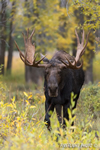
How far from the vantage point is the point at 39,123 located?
516 cm

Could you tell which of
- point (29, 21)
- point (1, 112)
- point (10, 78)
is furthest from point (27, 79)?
point (1, 112)

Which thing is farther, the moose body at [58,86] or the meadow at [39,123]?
A: the moose body at [58,86]

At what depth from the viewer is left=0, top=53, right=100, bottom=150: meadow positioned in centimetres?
365

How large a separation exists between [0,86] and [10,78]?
15400 millimetres

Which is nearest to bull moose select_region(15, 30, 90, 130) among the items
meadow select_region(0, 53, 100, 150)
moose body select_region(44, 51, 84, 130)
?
moose body select_region(44, 51, 84, 130)

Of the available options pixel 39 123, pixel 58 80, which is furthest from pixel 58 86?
pixel 39 123

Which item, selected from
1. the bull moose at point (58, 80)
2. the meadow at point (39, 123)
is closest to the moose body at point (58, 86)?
the bull moose at point (58, 80)

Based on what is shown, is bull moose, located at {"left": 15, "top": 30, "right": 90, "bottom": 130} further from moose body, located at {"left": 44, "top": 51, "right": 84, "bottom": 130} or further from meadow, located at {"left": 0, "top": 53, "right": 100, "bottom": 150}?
meadow, located at {"left": 0, "top": 53, "right": 100, "bottom": 150}

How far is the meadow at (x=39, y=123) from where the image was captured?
3646 mm

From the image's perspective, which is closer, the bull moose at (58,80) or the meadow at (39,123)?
the meadow at (39,123)

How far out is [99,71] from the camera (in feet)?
108

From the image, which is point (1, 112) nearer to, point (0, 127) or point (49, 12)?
point (0, 127)

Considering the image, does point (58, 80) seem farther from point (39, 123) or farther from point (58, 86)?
point (39, 123)

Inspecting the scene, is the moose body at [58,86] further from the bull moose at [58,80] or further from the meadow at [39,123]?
the meadow at [39,123]
